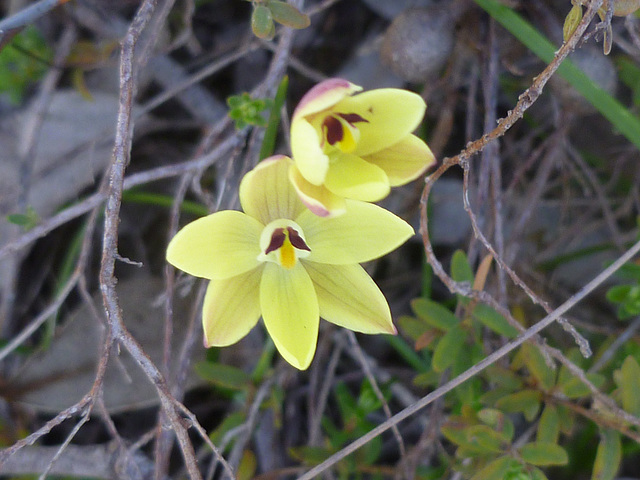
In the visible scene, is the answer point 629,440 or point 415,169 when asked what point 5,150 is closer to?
point 415,169

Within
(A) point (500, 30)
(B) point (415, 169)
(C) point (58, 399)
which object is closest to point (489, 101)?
(A) point (500, 30)

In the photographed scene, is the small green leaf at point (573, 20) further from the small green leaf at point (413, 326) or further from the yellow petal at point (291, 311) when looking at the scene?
the small green leaf at point (413, 326)

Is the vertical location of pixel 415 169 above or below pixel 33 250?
above

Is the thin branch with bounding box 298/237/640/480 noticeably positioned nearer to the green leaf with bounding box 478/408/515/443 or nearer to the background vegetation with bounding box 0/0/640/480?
the background vegetation with bounding box 0/0/640/480

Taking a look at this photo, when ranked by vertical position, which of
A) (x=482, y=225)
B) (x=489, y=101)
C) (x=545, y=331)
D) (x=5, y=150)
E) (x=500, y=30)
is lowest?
(x=545, y=331)

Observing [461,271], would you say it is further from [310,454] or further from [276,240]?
[310,454]

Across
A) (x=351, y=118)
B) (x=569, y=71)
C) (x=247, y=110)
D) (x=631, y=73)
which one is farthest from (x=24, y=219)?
(x=631, y=73)
